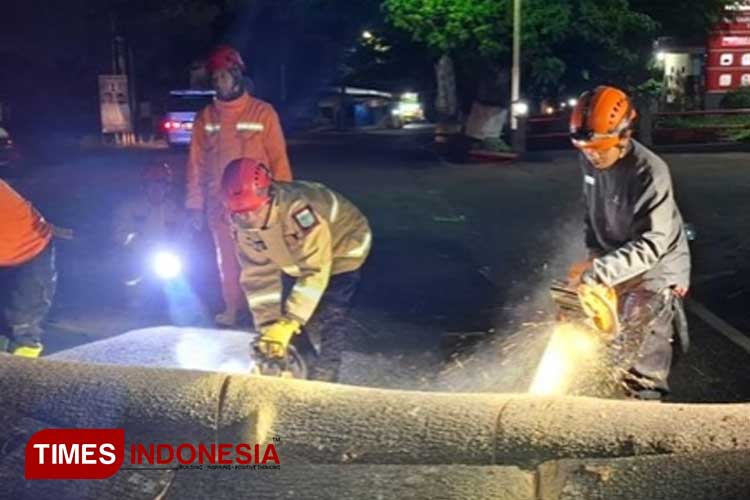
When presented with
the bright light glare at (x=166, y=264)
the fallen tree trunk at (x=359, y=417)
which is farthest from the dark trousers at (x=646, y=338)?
the bright light glare at (x=166, y=264)

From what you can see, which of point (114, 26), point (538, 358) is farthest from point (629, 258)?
point (114, 26)

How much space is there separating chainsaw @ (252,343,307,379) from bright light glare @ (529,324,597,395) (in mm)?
1081

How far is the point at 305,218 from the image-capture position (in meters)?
4.58

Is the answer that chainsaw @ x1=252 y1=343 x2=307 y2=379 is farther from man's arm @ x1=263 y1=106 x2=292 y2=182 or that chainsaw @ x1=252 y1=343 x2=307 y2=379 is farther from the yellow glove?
man's arm @ x1=263 y1=106 x2=292 y2=182

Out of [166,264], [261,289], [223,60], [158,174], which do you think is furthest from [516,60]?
[261,289]

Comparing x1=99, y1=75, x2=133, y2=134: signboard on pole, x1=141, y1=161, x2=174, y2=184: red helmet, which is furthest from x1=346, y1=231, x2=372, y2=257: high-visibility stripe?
x1=99, y1=75, x2=133, y2=134: signboard on pole

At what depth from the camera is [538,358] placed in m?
5.71

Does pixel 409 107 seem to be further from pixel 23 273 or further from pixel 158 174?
pixel 23 273

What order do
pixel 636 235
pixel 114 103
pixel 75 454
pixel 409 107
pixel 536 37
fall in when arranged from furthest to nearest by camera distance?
pixel 409 107
pixel 114 103
pixel 536 37
pixel 636 235
pixel 75 454

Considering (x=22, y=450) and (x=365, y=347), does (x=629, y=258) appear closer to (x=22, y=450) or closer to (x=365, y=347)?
(x=22, y=450)

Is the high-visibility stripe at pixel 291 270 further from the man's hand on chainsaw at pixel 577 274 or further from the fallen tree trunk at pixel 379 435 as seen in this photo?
the man's hand on chainsaw at pixel 577 274

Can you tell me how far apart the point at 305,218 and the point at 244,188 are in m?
0.36

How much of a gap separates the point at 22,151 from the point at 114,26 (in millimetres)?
6465

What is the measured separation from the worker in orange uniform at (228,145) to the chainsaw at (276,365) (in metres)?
2.30
